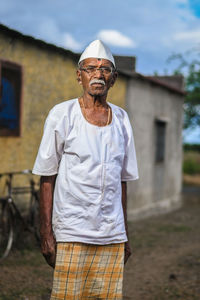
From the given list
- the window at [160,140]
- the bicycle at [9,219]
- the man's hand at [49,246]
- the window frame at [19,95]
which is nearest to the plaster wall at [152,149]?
the window at [160,140]

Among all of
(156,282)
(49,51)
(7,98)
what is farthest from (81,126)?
(49,51)

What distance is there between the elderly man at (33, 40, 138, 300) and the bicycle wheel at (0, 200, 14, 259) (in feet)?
12.9

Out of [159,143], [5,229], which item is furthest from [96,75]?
[159,143]

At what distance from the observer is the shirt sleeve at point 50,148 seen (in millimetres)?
2490

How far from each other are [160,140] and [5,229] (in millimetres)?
7359

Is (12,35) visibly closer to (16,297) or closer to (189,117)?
(16,297)

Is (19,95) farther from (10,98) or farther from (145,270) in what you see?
(145,270)

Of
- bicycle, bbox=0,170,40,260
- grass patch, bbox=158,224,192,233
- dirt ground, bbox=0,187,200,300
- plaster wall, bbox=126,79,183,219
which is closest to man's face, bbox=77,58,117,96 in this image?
dirt ground, bbox=0,187,200,300

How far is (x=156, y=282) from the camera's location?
5801 millimetres

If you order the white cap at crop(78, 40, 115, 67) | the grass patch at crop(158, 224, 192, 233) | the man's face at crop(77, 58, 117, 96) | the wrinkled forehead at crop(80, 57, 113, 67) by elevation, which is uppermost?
the white cap at crop(78, 40, 115, 67)

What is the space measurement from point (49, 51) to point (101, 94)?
216 inches

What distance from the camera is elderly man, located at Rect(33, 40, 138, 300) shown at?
2445mm

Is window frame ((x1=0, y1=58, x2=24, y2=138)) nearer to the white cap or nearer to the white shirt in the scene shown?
the white cap

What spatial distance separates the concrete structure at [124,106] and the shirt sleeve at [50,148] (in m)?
4.42
